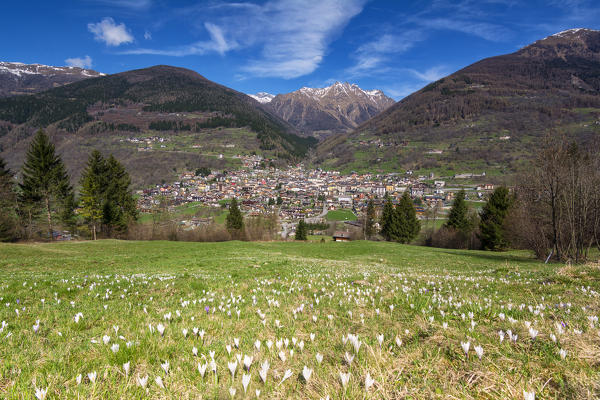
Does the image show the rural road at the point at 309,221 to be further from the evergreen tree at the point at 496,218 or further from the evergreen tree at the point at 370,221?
the evergreen tree at the point at 496,218

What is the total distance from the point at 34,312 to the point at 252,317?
4.62 metres

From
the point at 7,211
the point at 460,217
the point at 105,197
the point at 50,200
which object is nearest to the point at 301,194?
the point at 460,217

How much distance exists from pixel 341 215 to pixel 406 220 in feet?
224

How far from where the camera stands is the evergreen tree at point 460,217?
203ft

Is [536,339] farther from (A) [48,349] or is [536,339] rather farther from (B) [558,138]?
(B) [558,138]

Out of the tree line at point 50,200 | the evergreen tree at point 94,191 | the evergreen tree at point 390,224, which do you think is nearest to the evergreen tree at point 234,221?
the tree line at point 50,200

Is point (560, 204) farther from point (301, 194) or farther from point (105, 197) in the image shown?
point (301, 194)

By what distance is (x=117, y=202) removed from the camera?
173ft

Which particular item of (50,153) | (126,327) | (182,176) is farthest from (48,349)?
(182,176)

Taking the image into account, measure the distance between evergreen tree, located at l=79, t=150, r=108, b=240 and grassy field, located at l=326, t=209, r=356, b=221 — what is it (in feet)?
318

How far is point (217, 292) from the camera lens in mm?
6836

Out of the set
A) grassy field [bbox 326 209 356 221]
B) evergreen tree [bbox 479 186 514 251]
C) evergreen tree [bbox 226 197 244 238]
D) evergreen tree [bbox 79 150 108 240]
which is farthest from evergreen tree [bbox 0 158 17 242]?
grassy field [bbox 326 209 356 221]

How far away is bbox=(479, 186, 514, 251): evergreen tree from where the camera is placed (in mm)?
48531

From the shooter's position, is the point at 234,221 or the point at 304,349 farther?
the point at 234,221
